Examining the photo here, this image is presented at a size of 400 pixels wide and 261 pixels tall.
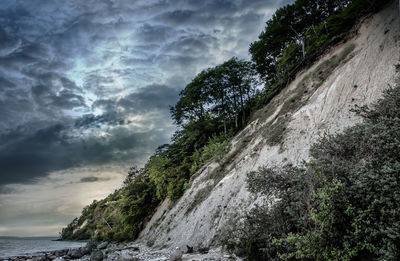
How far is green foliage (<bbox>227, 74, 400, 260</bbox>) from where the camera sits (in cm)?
430

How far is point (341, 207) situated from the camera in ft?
15.4

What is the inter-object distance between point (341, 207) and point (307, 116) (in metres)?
9.26

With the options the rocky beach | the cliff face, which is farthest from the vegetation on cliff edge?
the rocky beach

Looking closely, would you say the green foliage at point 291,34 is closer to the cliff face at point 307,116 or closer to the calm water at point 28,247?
the cliff face at point 307,116

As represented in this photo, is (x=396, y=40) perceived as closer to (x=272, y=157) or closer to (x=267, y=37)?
(x=272, y=157)

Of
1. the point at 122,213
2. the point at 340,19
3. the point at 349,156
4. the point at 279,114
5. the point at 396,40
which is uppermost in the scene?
the point at 340,19

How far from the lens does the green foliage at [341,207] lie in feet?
14.1

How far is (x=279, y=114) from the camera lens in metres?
16.7

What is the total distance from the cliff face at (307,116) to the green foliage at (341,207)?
3.03 meters

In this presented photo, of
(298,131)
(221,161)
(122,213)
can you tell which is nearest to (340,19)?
(298,131)

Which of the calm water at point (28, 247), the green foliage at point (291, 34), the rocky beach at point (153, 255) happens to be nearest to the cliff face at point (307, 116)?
the rocky beach at point (153, 255)

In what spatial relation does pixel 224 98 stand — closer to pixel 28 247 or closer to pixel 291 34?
pixel 291 34

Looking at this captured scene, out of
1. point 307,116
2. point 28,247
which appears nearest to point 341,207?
point 307,116

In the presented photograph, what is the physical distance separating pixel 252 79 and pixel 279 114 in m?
16.9
